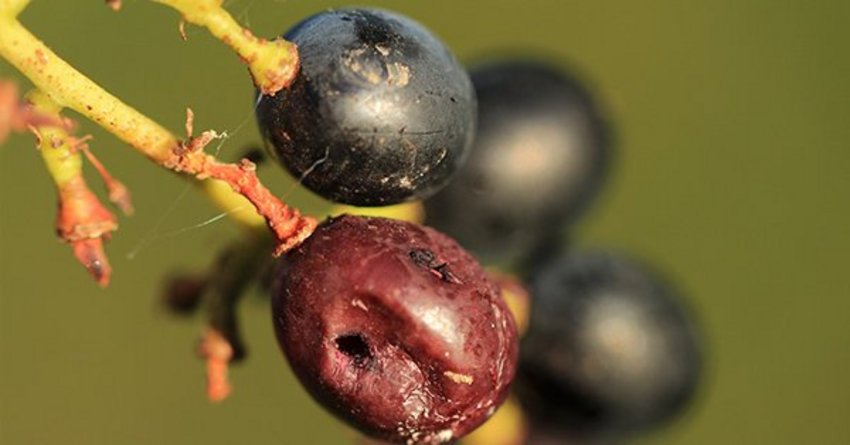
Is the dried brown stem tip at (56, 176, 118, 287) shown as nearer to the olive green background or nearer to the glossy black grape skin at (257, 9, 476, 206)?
the glossy black grape skin at (257, 9, 476, 206)

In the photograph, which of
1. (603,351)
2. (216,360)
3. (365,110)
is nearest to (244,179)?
(365,110)

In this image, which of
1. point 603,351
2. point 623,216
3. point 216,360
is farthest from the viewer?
point 623,216

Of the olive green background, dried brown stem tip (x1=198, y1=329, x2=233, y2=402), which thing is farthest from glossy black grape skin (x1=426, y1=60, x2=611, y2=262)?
the olive green background

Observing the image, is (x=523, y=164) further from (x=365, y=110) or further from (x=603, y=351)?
(x=365, y=110)

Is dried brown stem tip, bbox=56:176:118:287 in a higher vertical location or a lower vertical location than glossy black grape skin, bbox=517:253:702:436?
higher

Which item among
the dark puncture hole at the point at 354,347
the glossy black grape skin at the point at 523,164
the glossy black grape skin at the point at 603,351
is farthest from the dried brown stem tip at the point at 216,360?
the glossy black grape skin at the point at 603,351
